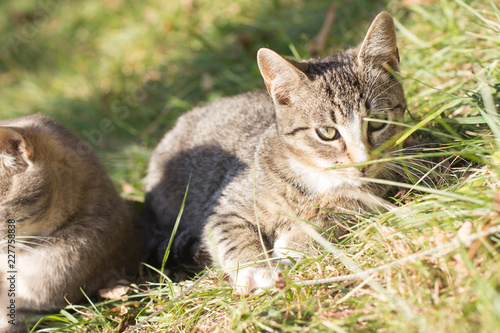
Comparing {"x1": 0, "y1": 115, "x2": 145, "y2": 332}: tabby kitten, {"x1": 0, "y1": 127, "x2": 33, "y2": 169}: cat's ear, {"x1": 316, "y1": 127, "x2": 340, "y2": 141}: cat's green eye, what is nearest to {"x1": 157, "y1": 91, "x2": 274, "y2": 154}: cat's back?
{"x1": 316, "y1": 127, "x2": 340, "y2": 141}: cat's green eye

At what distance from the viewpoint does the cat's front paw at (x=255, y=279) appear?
2270mm

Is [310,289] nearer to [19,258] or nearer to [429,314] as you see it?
[429,314]

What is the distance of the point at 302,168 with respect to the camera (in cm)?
251

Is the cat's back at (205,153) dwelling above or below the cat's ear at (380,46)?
below

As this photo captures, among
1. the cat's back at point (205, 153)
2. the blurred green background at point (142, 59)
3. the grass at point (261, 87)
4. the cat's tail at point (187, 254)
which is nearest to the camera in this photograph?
the grass at point (261, 87)

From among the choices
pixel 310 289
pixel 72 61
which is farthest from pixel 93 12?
pixel 310 289

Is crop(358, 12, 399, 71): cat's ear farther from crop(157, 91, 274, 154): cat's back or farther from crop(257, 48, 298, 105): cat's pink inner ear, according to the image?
crop(157, 91, 274, 154): cat's back

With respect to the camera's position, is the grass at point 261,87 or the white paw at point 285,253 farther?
the white paw at point 285,253

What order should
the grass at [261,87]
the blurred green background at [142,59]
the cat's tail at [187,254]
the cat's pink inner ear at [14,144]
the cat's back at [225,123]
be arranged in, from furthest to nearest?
the blurred green background at [142,59] < the cat's back at [225,123] < the cat's tail at [187,254] < the cat's pink inner ear at [14,144] < the grass at [261,87]

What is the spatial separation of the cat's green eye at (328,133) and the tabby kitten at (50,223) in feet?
5.12

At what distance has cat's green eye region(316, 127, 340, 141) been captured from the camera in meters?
2.34

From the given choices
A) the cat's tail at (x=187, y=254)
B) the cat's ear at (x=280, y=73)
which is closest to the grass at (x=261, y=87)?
the cat's tail at (x=187, y=254)

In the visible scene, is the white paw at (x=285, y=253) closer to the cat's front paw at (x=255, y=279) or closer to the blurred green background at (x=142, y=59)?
the cat's front paw at (x=255, y=279)

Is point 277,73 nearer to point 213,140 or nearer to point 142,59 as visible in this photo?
point 213,140
